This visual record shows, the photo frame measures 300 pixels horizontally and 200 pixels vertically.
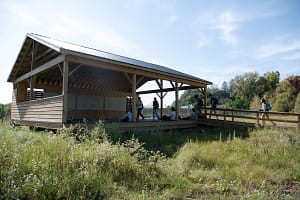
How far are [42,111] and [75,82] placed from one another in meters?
5.97

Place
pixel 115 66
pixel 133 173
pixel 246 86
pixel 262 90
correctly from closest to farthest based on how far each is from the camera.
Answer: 1. pixel 133 173
2. pixel 115 66
3. pixel 262 90
4. pixel 246 86

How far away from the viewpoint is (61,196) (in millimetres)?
2949

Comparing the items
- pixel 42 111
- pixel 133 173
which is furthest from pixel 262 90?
pixel 133 173

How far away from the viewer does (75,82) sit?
47.6ft

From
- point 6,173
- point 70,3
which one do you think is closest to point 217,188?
point 6,173

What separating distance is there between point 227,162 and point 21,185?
15.4 feet

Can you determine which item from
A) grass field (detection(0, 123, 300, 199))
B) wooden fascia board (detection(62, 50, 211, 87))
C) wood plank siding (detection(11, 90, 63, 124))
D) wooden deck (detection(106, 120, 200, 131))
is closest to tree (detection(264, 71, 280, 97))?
wooden deck (detection(106, 120, 200, 131))

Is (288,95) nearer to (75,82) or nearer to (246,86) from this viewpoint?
(246,86)

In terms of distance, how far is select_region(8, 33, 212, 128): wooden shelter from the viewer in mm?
8266

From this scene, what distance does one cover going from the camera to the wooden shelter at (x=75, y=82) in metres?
8.27

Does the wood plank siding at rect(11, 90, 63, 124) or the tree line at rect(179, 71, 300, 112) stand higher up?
the tree line at rect(179, 71, 300, 112)

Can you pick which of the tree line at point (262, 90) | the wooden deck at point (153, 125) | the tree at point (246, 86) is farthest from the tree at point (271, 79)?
the wooden deck at point (153, 125)

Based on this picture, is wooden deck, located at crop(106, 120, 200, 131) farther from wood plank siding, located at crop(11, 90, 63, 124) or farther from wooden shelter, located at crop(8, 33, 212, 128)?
wood plank siding, located at crop(11, 90, 63, 124)

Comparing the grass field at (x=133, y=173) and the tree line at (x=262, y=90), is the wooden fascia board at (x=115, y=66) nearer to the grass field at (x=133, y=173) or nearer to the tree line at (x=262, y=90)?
the grass field at (x=133, y=173)
